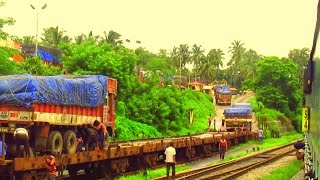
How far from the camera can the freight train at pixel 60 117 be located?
14.1 m

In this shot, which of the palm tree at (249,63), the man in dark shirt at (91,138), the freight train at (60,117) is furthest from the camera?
the palm tree at (249,63)

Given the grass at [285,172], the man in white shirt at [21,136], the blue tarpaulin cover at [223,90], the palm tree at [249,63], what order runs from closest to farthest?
the man in white shirt at [21,136], the grass at [285,172], the blue tarpaulin cover at [223,90], the palm tree at [249,63]

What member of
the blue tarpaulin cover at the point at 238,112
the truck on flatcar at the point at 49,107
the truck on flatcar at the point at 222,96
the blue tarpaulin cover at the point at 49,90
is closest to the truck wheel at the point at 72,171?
the truck on flatcar at the point at 49,107

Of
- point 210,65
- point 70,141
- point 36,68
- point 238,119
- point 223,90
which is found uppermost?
point 210,65

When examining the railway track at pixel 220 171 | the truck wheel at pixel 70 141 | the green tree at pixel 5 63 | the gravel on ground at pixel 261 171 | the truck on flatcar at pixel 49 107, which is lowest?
the gravel on ground at pixel 261 171

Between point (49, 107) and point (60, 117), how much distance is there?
0.80 meters

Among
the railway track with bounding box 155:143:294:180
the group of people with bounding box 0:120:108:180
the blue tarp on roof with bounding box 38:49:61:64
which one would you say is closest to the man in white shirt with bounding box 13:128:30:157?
the group of people with bounding box 0:120:108:180

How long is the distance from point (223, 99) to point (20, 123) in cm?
6632

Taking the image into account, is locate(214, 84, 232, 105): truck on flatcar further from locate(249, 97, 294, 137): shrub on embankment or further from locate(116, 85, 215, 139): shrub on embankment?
locate(116, 85, 215, 139): shrub on embankment

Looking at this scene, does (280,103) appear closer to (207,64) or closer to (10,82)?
(207,64)

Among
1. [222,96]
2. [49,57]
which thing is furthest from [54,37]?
[222,96]

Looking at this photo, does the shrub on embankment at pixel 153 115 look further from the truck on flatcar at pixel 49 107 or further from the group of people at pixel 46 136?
the truck on flatcar at pixel 49 107

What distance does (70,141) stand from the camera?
16.7m

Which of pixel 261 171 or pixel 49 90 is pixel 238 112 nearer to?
pixel 261 171
